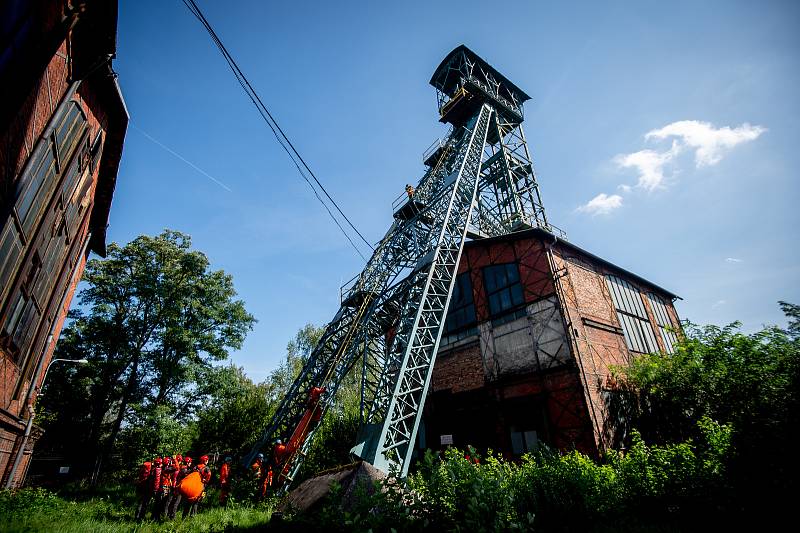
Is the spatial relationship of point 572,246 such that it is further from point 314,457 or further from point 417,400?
point 314,457

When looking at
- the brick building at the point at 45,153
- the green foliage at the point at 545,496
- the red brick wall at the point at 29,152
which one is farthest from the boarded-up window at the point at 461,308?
the red brick wall at the point at 29,152

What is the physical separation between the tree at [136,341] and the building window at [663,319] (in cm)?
2435

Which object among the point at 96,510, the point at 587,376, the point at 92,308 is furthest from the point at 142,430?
the point at 587,376

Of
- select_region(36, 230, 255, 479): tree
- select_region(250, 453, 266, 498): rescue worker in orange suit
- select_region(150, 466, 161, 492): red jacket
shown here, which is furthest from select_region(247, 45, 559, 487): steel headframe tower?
select_region(36, 230, 255, 479): tree

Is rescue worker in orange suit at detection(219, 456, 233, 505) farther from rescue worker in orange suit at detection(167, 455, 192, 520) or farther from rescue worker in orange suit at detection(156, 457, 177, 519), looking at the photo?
rescue worker in orange suit at detection(156, 457, 177, 519)

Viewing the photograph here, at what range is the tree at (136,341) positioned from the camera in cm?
1991

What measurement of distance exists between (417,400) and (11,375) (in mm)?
9066

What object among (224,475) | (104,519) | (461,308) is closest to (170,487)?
(104,519)

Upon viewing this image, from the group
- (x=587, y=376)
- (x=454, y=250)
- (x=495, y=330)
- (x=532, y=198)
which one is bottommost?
(x=587, y=376)

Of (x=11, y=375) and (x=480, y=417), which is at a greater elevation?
(x=11, y=375)

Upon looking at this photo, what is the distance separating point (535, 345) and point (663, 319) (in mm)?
9937

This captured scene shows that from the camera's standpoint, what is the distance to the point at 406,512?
13.2ft

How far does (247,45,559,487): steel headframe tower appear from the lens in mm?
8375

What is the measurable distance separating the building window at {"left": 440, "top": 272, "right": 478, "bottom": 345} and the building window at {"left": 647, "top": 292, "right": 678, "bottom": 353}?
31.1 ft
